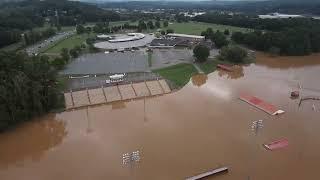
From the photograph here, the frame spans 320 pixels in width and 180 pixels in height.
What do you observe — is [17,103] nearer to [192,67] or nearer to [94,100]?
[94,100]

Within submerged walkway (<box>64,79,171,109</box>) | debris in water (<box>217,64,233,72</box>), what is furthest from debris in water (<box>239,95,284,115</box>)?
debris in water (<box>217,64,233,72</box>)

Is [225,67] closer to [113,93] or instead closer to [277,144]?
[113,93]

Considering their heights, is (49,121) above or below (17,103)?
below

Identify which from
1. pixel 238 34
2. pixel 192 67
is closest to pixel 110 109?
pixel 192 67

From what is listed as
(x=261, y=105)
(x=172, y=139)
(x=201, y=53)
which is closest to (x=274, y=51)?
(x=201, y=53)

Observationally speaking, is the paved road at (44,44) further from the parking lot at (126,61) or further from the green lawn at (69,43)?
the parking lot at (126,61)
